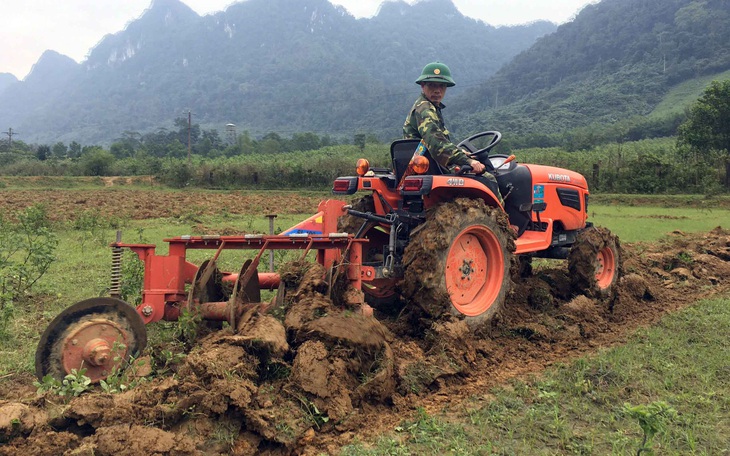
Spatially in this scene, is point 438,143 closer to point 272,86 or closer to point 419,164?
point 419,164

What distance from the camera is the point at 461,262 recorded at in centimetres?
464

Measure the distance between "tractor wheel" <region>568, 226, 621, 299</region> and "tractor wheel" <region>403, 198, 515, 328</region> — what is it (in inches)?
61.1

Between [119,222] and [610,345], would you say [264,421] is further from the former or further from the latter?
[119,222]

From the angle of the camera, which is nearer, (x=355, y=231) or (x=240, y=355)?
(x=240, y=355)

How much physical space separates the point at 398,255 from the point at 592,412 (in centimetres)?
216

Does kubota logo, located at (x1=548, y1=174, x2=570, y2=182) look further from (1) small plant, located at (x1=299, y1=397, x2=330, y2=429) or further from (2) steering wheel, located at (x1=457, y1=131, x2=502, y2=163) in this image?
(1) small plant, located at (x1=299, y1=397, x2=330, y2=429)

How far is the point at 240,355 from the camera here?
10.0 ft

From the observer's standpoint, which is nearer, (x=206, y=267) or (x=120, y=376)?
(x=120, y=376)

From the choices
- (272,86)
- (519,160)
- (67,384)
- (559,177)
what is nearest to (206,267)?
(67,384)

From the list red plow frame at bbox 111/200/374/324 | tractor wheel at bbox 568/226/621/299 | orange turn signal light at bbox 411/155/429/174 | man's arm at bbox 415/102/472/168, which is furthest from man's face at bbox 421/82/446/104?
tractor wheel at bbox 568/226/621/299

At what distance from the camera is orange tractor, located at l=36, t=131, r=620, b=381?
3176 mm

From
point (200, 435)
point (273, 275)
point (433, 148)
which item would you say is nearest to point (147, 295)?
point (273, 275)

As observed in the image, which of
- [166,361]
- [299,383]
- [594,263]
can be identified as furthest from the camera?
[594,263]

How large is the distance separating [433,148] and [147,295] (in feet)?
8.97
